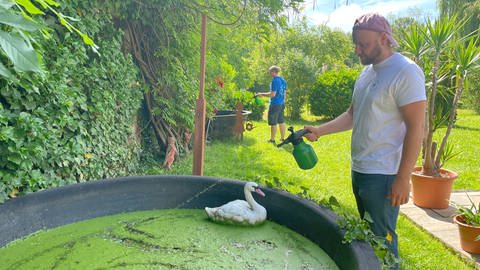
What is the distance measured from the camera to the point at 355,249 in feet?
4.97

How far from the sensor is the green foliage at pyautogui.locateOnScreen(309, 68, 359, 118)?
33.9 ft

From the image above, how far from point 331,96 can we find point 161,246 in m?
8.79

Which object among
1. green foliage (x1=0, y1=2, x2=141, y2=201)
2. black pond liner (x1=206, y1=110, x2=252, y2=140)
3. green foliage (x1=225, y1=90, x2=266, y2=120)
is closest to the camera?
green foliage (x1=0, y1=2, x2=141, y2=201)

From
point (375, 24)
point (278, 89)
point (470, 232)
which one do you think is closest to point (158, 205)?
point (375, 24)

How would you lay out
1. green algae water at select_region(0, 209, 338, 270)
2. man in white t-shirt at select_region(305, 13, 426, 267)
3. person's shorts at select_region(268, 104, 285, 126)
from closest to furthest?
man in white t-shirt at select_region(305, 13, 426, 267)
green algae water at select_region(0, 209, 338, 270)
person's shorts at select_region(268, 104, 285, 126)

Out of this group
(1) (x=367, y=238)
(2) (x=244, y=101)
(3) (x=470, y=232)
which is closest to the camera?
(1) (x=367, y=238)

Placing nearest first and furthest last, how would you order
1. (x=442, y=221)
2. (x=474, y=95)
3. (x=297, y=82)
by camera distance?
(x=442, y=221) → (x=297, y=82) → (x=474, y=95)

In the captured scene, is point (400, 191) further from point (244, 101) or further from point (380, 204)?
point (244, 101)

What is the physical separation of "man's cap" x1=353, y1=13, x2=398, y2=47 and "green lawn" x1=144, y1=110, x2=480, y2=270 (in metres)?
1.03

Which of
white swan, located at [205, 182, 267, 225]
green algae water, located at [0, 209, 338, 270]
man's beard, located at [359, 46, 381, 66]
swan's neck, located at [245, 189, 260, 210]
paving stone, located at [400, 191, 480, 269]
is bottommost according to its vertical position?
paving stone, located at [400, 191, 480, 269]

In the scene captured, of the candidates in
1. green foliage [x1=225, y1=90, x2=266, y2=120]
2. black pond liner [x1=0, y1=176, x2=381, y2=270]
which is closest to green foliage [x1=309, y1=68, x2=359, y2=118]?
green foliage [x1=225, y1=90, x2=266, y2=120]

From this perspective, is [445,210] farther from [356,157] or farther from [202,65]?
[202,65]

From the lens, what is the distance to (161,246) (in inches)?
85.6

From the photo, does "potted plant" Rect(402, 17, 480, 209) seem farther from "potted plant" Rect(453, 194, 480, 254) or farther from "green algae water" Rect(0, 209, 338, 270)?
"green algae water" Rect(0, 209, 338, 270)
